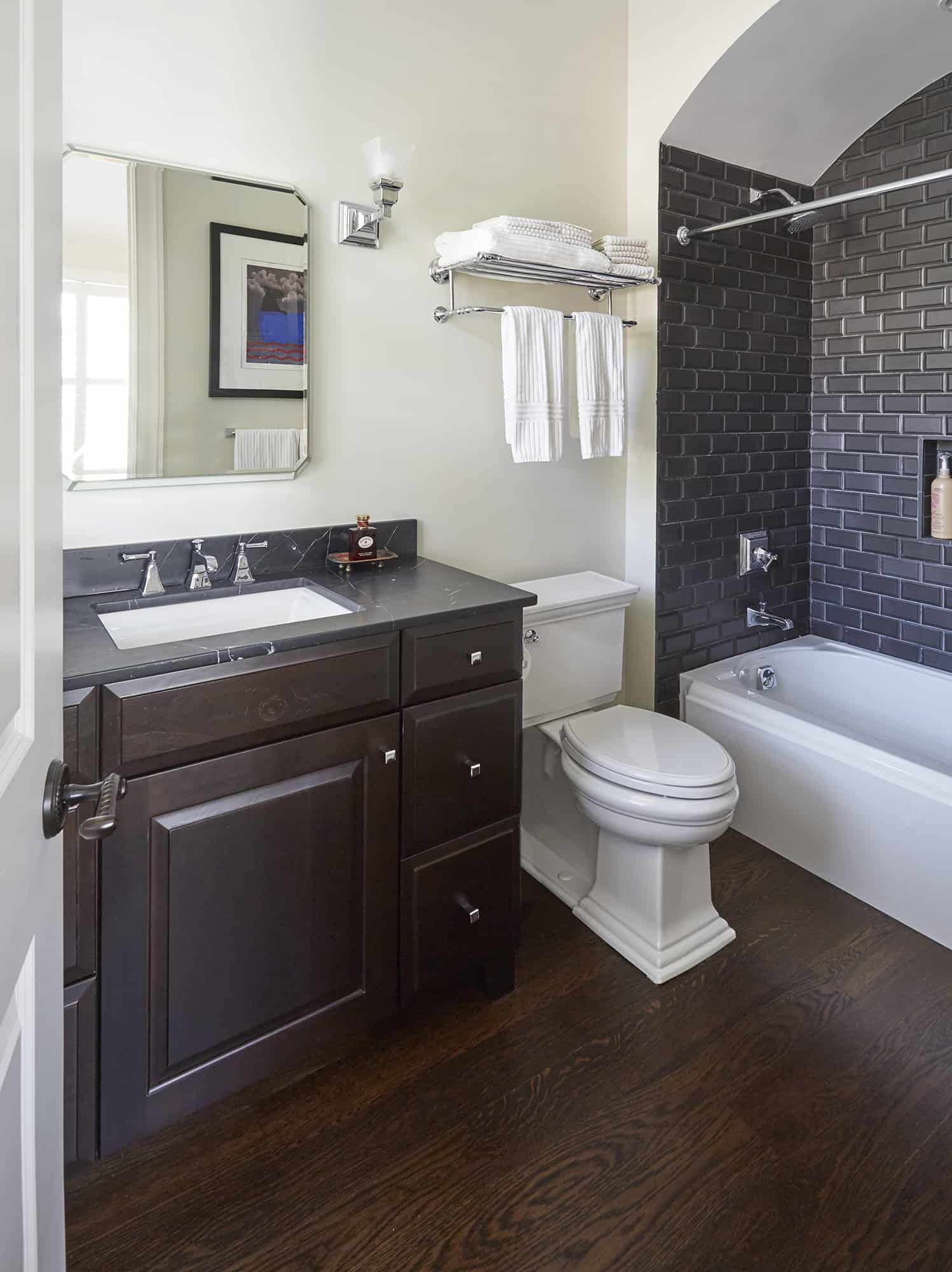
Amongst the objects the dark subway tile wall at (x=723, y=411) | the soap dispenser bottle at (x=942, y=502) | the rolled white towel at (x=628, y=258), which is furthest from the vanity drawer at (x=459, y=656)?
the soap dispenser bottle at (x=942, y=502)

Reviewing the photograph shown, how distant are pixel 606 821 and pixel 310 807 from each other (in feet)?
2.84

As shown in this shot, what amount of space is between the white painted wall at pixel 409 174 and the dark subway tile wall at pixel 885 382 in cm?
93

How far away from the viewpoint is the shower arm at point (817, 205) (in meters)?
2.11

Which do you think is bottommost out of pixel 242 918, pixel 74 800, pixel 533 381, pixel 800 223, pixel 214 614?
pixel 242 918

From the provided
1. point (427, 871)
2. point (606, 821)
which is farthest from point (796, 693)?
point (427, 871)

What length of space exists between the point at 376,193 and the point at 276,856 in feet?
5.19

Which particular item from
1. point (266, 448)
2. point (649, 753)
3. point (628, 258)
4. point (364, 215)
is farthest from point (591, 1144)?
point (628, 258)

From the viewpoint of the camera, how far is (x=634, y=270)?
2.39m

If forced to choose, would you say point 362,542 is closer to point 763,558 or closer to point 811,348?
point 763,558

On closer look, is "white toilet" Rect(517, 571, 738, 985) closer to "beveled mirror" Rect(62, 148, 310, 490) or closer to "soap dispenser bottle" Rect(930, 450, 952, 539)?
"beveled mirror" Rect(62, 148, 310, 490)

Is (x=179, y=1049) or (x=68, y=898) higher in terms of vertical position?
(x=68, y=898)

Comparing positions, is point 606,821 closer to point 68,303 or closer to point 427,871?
point 427,871

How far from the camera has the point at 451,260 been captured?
2156 millimetres

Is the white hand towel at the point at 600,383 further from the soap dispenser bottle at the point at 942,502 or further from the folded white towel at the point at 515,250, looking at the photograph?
the soap dispenser bottle at the point at 942,502
